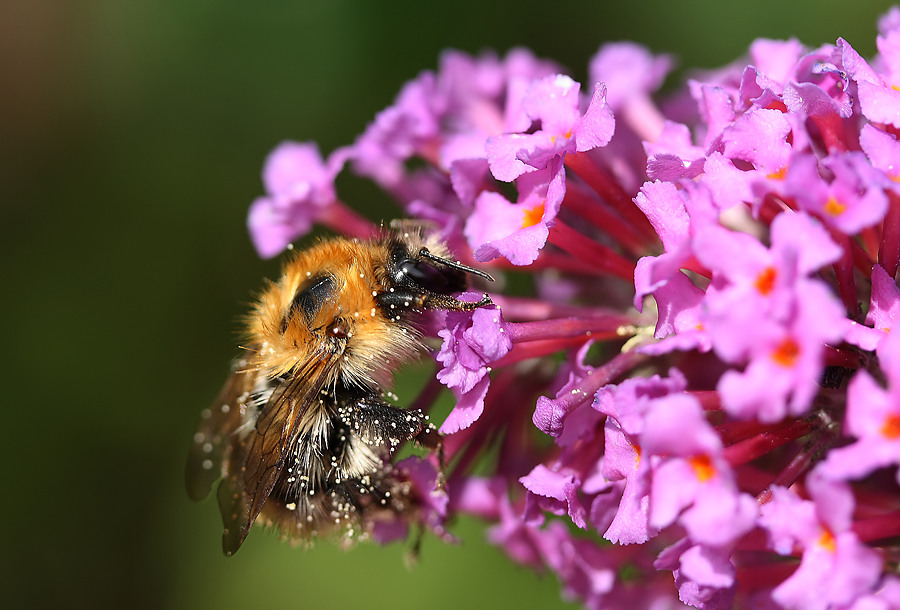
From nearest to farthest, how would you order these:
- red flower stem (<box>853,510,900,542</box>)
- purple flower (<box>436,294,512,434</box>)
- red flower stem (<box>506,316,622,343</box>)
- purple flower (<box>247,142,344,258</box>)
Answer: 1. red flower stem (<box>853,510,900,542</box>)
2. purple flower (<box>436,294,512,434</box>)
3. red flower stem (<box>506,316,622,343</box>)
4. purple flower (<box>247,142,344,258</box>)

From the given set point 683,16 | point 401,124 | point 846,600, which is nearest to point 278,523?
point 401,124

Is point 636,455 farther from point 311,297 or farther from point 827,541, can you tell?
point 311,297

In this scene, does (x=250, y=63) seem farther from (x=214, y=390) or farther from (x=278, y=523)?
(x=278, y=523)

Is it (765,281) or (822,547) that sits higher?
(765,281)

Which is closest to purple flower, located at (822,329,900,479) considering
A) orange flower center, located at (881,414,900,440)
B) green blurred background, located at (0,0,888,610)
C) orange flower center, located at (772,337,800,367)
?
orange flower center, located at (881,414,900,440)

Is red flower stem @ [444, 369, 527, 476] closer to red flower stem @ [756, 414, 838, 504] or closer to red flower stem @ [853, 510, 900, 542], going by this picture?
red flower stem @ [756, 414, 838, 504]

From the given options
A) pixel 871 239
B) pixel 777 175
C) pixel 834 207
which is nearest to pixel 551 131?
pixel 777 175

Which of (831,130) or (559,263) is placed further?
(559,263)
